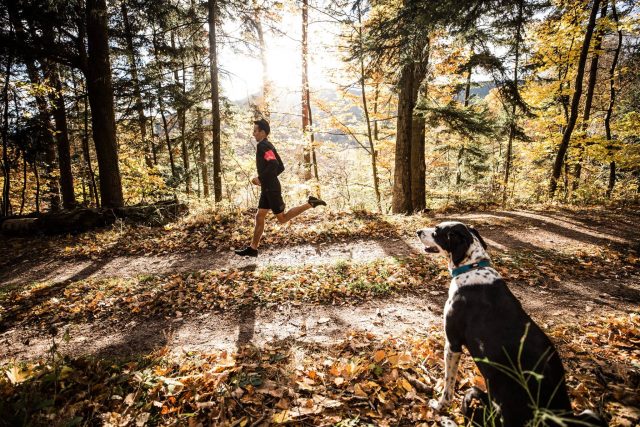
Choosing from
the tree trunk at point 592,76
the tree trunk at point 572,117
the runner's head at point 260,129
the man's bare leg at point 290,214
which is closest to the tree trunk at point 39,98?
the runner's head at point 260,129

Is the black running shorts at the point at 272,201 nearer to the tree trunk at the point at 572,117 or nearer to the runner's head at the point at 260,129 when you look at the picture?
the runner's head at the point at 260,129

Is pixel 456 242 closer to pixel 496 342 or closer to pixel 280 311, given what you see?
pixel 496 342

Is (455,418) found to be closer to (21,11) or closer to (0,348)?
(0,348)

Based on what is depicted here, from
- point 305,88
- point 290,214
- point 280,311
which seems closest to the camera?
point 280,311

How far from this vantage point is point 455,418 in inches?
98.0

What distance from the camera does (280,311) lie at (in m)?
4.55

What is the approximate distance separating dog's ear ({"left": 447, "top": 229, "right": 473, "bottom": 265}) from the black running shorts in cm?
378

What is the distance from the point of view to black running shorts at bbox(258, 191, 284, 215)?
5969 mm

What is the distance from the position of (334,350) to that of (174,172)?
51.7ft

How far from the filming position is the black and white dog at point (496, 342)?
185cm

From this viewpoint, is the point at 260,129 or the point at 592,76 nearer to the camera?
the point at 260,129

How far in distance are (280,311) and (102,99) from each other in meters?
9.56

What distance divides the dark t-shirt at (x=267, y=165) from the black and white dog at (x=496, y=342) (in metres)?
3.66

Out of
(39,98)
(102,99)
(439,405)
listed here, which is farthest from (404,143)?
(39,98)
